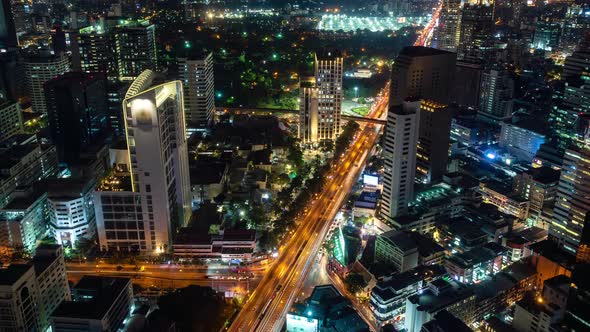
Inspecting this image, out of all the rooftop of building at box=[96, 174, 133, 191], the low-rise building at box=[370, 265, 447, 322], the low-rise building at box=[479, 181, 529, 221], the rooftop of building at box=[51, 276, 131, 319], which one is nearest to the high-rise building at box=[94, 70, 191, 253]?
the rooftop of building at box=[96, 174, 133, 191]

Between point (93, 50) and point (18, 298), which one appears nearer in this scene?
point (18, 298)

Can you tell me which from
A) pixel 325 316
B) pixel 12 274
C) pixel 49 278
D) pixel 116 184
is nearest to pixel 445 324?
pixel 325 316

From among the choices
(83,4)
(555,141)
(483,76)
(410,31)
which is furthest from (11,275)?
(83,4)

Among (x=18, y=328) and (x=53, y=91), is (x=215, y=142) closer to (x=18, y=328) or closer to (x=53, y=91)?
(x=53, y=91)

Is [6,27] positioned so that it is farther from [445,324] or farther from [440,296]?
[445,324]

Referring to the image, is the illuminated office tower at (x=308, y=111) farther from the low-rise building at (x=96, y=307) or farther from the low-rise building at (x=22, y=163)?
the low-rise building at (x=96, y=307)

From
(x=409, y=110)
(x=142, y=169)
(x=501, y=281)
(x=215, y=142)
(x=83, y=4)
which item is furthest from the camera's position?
(x=83, y=4)
